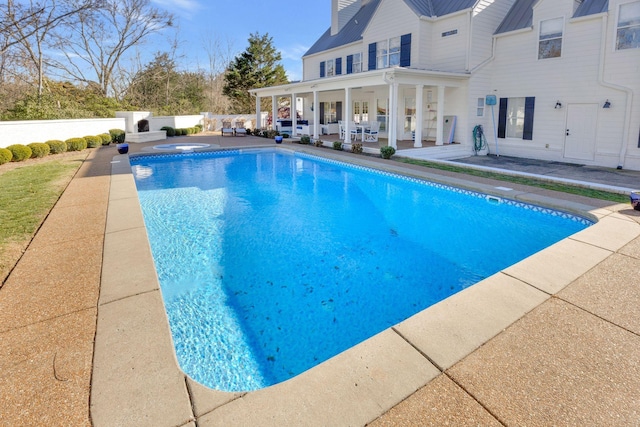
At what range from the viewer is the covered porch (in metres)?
14.2

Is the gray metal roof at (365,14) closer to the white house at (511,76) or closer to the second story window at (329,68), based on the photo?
the white house at (511,76)

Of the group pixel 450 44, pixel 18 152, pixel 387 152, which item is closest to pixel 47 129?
pixel 18 152

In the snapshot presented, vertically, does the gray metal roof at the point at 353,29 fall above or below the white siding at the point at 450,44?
above

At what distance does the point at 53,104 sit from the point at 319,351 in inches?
857

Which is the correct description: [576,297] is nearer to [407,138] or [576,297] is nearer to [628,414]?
[628,414]

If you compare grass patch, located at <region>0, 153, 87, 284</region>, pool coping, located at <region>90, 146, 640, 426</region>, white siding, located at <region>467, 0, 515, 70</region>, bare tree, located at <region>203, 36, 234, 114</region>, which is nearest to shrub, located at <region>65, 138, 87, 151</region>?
grass patch, located at <region>0, 153, 87, 284</region>

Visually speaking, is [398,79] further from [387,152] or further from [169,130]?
[169,130]

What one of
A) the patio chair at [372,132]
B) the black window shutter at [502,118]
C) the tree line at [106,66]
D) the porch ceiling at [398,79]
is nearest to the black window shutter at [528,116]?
the black window shutter at [502,118]

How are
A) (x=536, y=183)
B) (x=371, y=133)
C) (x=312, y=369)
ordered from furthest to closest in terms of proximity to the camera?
(x=371, y=133) < (x=536, y=183) < (x=312, y=369)

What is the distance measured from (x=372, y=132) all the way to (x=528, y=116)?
6392mm

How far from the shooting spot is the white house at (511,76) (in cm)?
1179

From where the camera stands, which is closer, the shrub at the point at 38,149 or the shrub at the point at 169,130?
the shrub at the point at 38,149

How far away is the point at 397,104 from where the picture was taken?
16891 millimetres

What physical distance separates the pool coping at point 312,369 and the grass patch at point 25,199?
1.51 m
